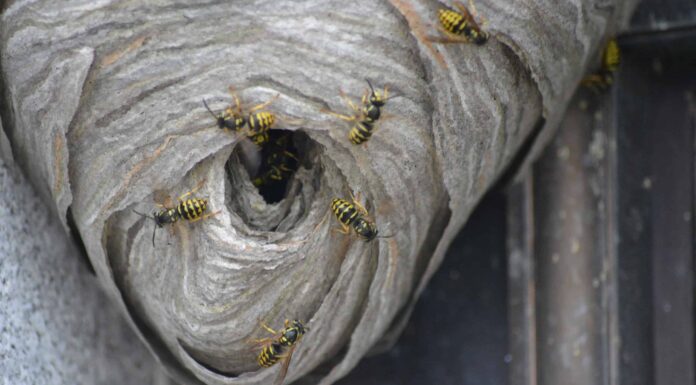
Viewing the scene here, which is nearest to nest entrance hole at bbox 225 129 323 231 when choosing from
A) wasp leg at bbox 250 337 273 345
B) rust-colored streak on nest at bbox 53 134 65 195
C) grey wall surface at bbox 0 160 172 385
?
wasp leg at bbox 250 337 273 345

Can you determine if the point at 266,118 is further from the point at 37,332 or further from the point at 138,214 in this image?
the point at 37,332

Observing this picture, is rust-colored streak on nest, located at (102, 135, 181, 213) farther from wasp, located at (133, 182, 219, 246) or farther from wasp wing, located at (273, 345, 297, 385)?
wasp wing, located at (273, 345, 297, 385)

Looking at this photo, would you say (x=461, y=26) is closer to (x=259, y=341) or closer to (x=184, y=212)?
(x=184, y=212)

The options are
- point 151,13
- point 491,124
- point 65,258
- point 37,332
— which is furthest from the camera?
point 65,258

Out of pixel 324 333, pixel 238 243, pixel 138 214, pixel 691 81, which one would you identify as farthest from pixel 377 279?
pixel 691 81

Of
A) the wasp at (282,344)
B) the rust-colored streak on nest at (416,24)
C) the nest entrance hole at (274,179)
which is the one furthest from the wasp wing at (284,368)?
the rust-colored streak on nest at (416,24)
